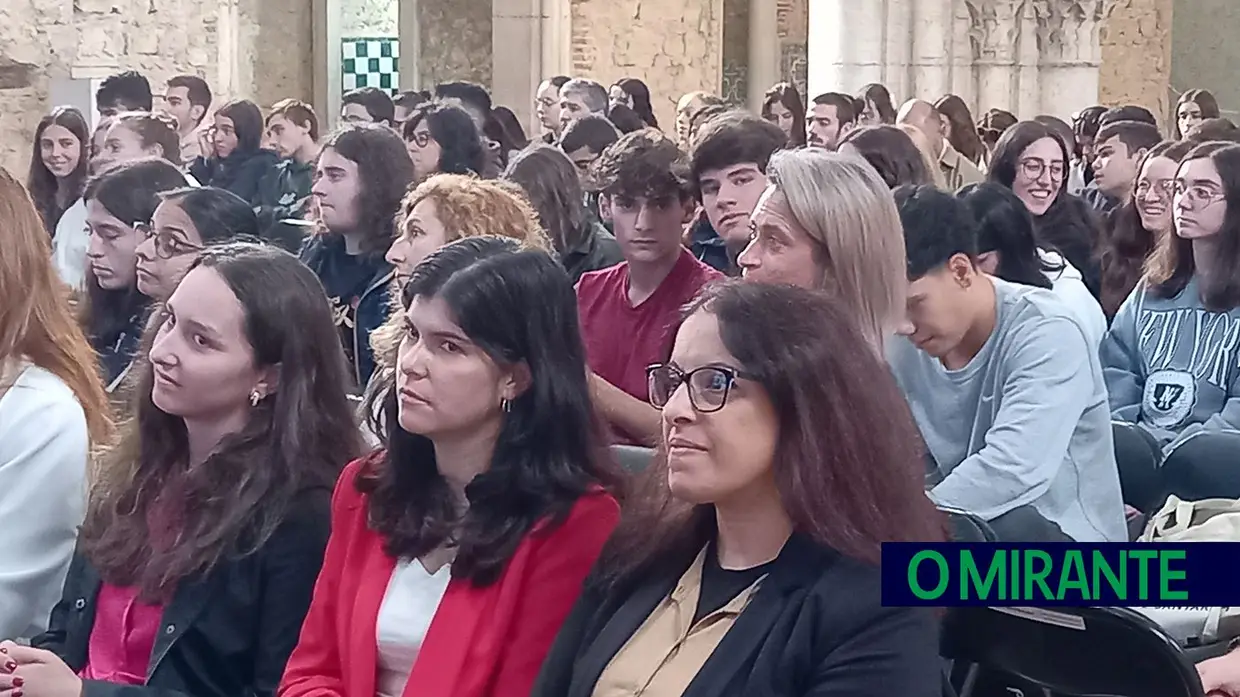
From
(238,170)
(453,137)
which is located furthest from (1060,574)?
(238,170)

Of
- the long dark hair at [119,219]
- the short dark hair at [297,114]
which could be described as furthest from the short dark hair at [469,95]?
the long dark hair at [119,219]

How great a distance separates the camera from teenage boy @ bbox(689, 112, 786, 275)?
14.7 ft

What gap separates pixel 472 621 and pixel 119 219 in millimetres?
2378

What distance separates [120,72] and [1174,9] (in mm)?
9728

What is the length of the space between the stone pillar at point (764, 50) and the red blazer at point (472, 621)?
1478 cm

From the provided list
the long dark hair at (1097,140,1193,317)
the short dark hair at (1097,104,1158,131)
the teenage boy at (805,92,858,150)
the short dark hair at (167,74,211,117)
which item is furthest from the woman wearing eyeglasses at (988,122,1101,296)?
the short dark hair at (167,74,211,117)

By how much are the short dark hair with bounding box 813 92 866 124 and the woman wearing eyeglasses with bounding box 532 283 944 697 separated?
612 cm

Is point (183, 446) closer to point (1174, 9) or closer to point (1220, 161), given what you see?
point (1220, 161)

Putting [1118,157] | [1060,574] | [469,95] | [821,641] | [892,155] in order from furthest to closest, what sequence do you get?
[469,95]
[1118,157]
[892,155]
[1060,574]
[821,641]

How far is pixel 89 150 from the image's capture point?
7.05m

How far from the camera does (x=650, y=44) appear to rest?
48.1 feet

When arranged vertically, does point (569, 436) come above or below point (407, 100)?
below

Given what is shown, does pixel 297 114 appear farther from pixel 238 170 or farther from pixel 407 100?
pixel 238 170

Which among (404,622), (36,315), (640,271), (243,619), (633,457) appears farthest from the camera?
(640,271)
